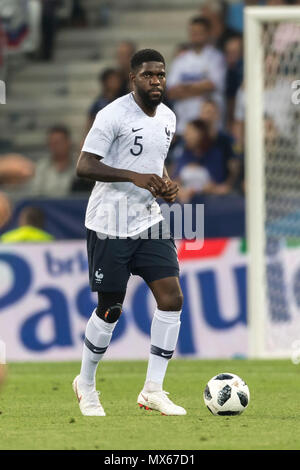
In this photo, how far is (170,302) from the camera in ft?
23.9

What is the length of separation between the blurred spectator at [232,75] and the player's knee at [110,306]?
25.2 ft

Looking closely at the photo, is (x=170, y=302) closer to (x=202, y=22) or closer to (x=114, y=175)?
(x=114, y=175)

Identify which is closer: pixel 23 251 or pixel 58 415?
pixel 58 415

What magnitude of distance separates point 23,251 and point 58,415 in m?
5.33

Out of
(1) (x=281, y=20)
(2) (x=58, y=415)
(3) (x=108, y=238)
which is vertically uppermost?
(1) (x=281, y=20)

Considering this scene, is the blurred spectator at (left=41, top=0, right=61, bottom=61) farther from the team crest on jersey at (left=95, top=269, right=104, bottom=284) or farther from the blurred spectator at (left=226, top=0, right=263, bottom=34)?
the team crest on jersey at (left=95, top=269, right=104, bottom=284)

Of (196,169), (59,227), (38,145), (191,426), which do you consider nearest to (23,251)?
(59,227)

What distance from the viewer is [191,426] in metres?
A: 6.67

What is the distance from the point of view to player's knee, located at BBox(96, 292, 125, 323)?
23.9ft

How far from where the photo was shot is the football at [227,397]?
721 cm

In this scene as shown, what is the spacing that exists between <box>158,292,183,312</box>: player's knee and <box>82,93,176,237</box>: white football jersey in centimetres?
44

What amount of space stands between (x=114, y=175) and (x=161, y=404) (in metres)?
1.44

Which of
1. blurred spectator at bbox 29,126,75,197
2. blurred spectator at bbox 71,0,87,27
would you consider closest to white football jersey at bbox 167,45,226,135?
blurred spectator at bbox 29,126,75,197
